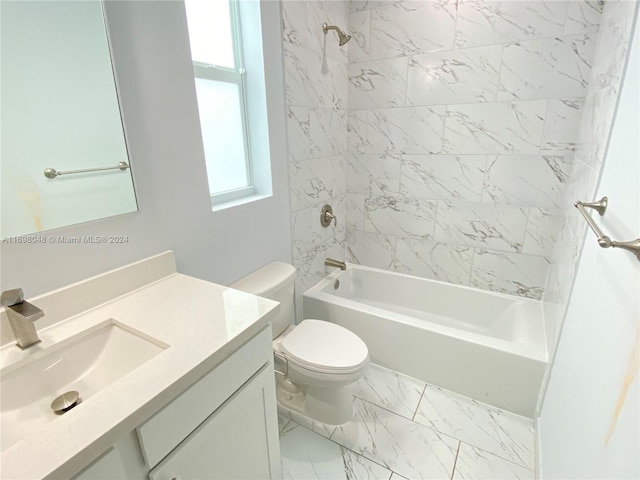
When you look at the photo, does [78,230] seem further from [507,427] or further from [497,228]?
[497,228]

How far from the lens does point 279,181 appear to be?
69.9 inches

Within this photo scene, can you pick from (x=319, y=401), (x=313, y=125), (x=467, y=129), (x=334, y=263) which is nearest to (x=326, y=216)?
(x=334, y=263)

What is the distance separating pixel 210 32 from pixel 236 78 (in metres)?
0.21

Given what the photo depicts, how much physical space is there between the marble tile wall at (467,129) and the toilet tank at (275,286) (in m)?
1.05

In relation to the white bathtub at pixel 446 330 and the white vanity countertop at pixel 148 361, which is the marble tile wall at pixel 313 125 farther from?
the white vanity countertop at pixel 148 361

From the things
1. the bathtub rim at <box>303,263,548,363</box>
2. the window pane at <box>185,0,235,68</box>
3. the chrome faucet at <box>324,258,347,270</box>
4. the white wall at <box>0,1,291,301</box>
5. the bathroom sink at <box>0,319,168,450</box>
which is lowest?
the bathtub rim at <box>303,263,548,363</box>

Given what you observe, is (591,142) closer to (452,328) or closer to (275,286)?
(452,328)

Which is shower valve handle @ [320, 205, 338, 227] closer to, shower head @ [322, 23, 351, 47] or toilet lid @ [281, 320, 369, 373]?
toilet lid @ [281, 320, 369, 373]

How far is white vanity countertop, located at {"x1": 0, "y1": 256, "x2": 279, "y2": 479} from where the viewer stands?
55 cm

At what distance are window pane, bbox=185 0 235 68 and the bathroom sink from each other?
1112mm

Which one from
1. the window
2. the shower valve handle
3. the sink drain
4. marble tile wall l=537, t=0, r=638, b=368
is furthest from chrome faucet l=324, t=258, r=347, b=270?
the sink drain

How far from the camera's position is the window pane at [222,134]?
1.48 meters

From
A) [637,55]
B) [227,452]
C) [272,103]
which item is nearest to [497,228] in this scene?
[637,55]

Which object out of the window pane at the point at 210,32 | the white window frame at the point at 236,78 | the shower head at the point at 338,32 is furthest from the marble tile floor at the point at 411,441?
the shower head at the point at 338,32
